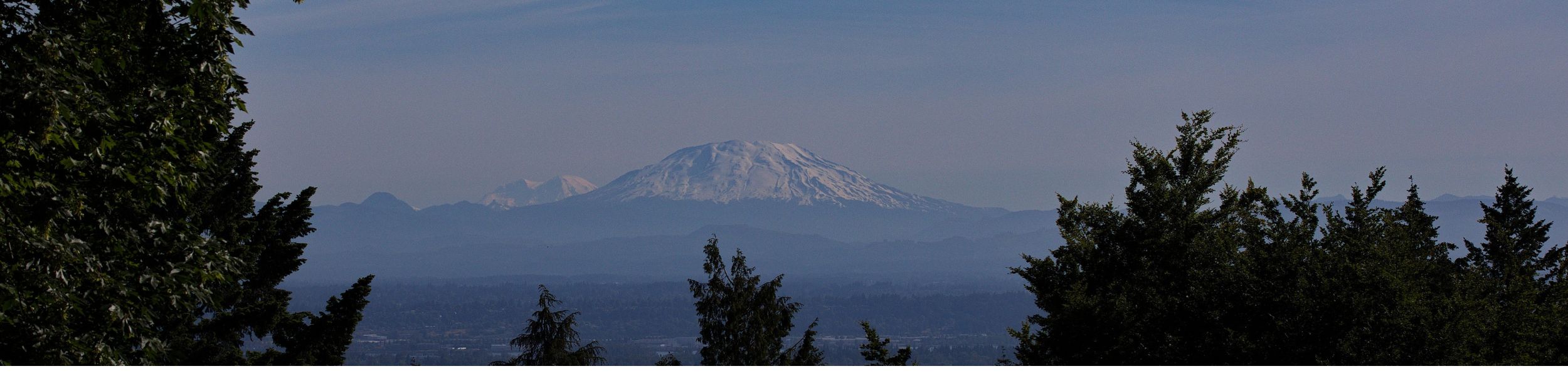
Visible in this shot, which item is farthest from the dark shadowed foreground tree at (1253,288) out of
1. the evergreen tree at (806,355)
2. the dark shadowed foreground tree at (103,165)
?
the dark shadowed foreground tree at (103,165)

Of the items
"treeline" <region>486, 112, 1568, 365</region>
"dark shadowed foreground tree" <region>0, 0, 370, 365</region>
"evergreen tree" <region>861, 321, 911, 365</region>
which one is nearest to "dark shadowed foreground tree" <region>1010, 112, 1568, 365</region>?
"treeline" <region>486, 112, 1568, 365</region>

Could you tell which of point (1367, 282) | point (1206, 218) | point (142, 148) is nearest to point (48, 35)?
point (142, 148)

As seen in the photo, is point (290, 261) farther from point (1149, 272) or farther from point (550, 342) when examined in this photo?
point (1149, 272)

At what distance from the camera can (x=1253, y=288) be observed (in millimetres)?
16953

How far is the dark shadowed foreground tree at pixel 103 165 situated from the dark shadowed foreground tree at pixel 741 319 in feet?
67.8

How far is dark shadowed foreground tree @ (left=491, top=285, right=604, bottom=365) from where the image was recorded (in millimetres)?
30500

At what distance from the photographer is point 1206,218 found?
2242cm

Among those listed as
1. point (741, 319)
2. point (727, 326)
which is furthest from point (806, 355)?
point (727, 326)

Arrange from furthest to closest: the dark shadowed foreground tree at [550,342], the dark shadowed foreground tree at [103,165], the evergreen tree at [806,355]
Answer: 1. the evergreen tree at [806,355]
2. the dark shadowed foreground tree at [550,342]
3. the dark shadowed foreground tree at [103,165]

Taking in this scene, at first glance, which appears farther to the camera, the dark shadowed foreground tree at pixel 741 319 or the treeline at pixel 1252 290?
the dark shadowed foreground tree at pixel 741 319

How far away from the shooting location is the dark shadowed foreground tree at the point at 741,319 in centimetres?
3266

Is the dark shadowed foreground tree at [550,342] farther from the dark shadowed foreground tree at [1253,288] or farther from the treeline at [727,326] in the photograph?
the dark shadowed foreground tree at [1253,288]

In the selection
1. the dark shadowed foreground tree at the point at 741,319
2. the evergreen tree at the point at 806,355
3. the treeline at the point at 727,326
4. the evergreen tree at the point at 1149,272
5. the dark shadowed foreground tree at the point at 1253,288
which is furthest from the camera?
the dark shadowed foreground tree at the point at 741,319
